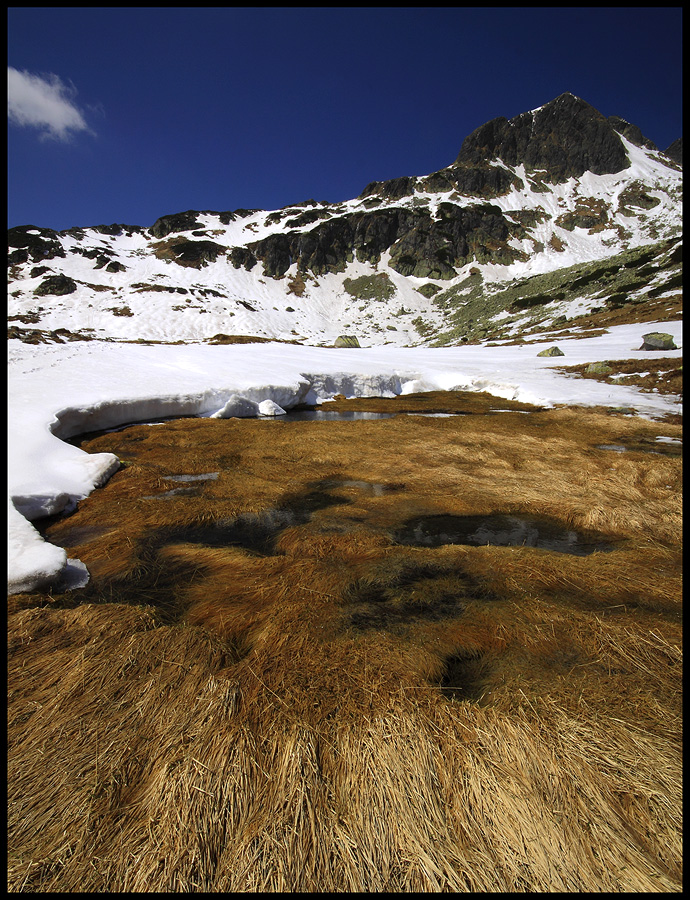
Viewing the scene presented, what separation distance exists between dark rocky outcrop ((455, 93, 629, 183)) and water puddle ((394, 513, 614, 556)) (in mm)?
154936

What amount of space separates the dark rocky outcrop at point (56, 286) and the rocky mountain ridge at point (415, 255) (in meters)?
0.27

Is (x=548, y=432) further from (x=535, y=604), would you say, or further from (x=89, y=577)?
(x=89, y=577)

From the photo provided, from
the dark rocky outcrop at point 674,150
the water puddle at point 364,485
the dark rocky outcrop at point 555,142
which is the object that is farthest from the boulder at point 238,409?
the dark rocky outcrop at point 674,150

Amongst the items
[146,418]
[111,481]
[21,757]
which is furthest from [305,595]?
[146,418]

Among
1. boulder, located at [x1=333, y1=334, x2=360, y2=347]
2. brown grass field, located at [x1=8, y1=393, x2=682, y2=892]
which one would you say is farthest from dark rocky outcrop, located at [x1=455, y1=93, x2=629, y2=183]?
brown grass field, located at [x1=8, y1=393, x2=682, y2=892]

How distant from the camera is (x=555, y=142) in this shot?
123750 mm

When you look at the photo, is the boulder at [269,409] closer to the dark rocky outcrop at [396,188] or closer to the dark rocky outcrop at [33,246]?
the dark rocky outcrop at [33,246]

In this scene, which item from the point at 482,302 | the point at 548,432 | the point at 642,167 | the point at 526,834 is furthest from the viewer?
the point at 642,167

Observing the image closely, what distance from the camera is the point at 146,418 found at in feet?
41.5

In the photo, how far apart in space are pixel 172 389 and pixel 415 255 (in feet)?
313

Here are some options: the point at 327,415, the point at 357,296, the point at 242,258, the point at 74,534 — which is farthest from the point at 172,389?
the point at 242,258

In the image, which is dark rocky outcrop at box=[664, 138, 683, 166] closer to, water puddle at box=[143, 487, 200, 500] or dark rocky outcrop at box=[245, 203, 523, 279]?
dark rocky outcrop at box=[245, 203, 523, 279]

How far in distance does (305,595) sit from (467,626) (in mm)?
1601

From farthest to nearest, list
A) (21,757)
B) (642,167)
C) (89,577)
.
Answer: (642,167)
(89,577)
(21,757)
